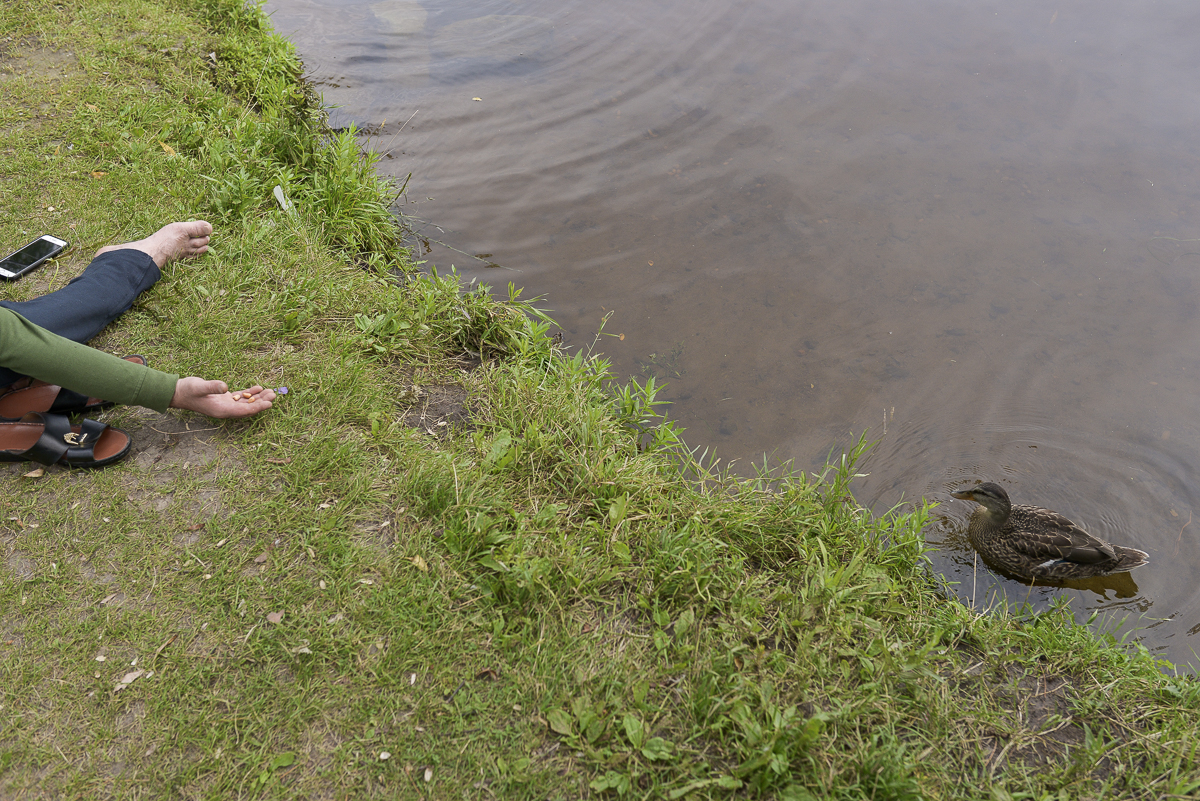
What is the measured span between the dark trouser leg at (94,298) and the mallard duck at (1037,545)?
5.19 m

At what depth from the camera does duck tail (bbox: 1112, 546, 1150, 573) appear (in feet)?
12.8

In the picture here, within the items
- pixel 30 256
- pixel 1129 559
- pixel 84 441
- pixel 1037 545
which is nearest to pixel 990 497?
pixel 1037 545

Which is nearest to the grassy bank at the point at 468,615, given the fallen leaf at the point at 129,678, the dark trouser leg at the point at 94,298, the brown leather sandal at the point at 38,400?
the fallen leaf at the point at 129,678

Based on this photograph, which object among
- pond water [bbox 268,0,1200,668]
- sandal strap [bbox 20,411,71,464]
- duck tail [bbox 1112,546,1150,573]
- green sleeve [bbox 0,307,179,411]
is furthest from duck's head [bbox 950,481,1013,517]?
sandal strap [bbox 20,411,71,464]

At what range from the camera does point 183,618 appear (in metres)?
2.89

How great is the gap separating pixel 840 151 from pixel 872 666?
214 inches

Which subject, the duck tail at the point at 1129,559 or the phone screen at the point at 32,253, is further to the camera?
the phone screen at the point at 32,253

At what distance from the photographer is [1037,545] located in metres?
3.91

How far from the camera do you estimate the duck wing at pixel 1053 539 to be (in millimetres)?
3854

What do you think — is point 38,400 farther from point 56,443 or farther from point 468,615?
point 468,615

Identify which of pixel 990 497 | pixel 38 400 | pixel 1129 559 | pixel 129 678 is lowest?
pixel 1129 559

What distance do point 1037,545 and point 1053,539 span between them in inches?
4.1

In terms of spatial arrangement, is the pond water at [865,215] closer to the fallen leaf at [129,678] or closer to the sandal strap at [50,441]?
the sandal strap at [50,441]

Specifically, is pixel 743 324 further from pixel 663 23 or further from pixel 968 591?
pixel 663 23
